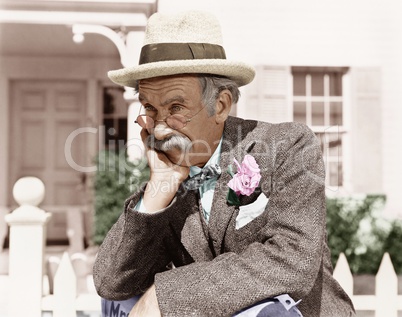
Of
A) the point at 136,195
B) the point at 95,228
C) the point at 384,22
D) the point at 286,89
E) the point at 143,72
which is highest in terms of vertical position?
the point at 384,22

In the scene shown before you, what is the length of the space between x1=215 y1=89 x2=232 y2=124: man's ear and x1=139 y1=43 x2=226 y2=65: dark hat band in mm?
149

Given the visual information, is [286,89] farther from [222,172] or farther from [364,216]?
[222,172]

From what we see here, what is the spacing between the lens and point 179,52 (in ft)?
6.66

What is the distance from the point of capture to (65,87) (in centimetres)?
816

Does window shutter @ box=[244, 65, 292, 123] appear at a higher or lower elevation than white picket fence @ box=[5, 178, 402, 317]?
higher

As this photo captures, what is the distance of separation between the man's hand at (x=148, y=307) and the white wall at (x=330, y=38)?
5211 millimetres

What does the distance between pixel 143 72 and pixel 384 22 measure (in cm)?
581

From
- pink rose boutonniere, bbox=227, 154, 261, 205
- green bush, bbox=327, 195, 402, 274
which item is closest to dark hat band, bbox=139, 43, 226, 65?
pink rose boutonniere, bbox=227, 154, 261, 205

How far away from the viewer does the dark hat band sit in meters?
2.03

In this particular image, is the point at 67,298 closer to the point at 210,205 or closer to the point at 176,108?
the point at 210,205

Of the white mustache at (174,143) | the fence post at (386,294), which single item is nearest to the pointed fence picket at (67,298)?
the white mustache at (174,143)

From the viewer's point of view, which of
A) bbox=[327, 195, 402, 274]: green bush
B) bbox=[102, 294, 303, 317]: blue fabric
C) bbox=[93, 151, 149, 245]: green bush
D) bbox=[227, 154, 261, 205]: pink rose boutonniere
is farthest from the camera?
bbox=[327, 195, 402, 274]: green bush

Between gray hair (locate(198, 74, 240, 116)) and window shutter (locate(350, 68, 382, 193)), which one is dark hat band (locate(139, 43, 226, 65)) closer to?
gray hair (locate(198, 74, 240, 116))

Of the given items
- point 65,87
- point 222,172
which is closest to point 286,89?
point 65,87
